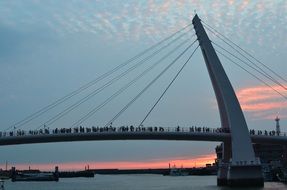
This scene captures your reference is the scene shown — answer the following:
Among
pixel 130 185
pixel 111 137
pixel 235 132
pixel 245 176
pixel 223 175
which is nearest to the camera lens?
pixel 245 176

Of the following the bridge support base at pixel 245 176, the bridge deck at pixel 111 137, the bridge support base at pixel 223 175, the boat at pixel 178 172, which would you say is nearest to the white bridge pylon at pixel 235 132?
the bridge support base at pixel 245 176

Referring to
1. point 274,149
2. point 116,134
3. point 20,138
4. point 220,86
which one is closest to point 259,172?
point 220,86

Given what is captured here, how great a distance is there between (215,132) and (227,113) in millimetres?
2014

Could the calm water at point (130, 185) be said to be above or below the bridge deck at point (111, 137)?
below

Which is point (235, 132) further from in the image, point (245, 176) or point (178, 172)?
point (178, 172)

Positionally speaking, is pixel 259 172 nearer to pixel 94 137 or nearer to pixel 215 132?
pixel 215 132

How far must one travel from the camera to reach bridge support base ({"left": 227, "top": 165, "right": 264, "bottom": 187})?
48.2 metres

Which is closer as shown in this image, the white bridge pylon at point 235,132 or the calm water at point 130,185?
the white bridge pylon at point 235,132

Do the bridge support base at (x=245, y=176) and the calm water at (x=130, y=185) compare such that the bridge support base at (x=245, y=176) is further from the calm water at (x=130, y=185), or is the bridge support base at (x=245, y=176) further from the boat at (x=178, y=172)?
the boat at (x=178, y=172)

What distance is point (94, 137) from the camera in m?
49.8

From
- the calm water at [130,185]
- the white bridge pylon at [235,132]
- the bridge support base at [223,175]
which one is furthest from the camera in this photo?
the calm water at [130,185]

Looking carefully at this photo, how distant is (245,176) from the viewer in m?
48.5

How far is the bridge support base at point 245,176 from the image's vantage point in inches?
1900

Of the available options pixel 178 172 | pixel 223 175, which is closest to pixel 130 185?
pixel 223 175
